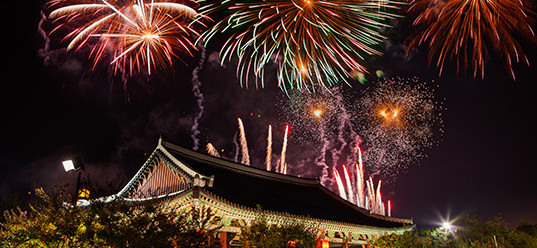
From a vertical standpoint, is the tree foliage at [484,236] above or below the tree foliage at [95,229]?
above

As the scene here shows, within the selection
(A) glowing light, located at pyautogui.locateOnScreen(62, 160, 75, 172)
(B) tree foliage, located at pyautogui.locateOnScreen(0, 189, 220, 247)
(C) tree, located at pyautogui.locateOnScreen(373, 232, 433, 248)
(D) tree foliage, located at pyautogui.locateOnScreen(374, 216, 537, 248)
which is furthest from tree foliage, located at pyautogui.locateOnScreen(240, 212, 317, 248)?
(D) tree foliage, located at pyautogui.locateOnScreen(374, 216, 537, 248)

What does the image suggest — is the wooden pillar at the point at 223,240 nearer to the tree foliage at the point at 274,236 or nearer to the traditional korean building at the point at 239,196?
the traditional korean building at the point at 239,196

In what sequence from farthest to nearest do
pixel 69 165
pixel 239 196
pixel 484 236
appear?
pixel 484 236 < pixel 239 196 < pixel 69 165

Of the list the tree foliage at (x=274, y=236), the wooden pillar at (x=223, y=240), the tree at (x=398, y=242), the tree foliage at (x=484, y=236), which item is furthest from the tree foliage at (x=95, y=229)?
the tree foliage at (x=484, y=236)

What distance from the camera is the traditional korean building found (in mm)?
11961

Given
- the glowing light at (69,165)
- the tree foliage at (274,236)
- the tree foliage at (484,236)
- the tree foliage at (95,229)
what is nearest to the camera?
the tree foliage at (95,229)

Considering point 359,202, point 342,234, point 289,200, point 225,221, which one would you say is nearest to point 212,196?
point 225,221

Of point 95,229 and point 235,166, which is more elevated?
point 235,166

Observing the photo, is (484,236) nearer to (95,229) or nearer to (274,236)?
(274,236)

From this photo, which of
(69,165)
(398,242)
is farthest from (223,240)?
(398,242)

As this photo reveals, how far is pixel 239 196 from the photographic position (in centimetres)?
1498

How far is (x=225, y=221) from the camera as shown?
40.3 ft

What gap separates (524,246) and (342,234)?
50.9 ft

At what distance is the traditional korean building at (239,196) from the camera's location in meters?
12.0
